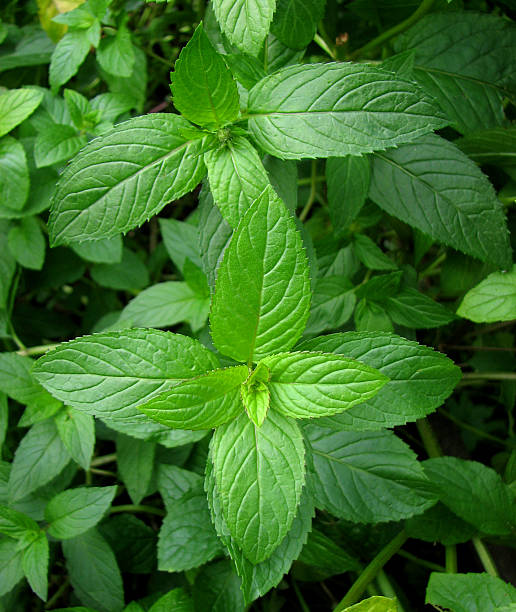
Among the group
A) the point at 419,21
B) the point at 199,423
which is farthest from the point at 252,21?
the point at 199,423

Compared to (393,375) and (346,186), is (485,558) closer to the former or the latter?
(393,375)

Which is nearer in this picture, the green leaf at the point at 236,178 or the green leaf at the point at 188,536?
Result: the green leaf at the point at 236,178

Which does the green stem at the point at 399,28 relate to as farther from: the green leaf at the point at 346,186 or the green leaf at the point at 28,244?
the green leaf at the point at 28,244

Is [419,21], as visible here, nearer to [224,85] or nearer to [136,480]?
[224,85]

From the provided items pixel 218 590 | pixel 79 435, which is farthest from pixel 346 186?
pixel 218 590

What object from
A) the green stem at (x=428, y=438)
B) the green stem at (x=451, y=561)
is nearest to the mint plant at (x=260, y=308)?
the green stem at (x=451, y=561)
